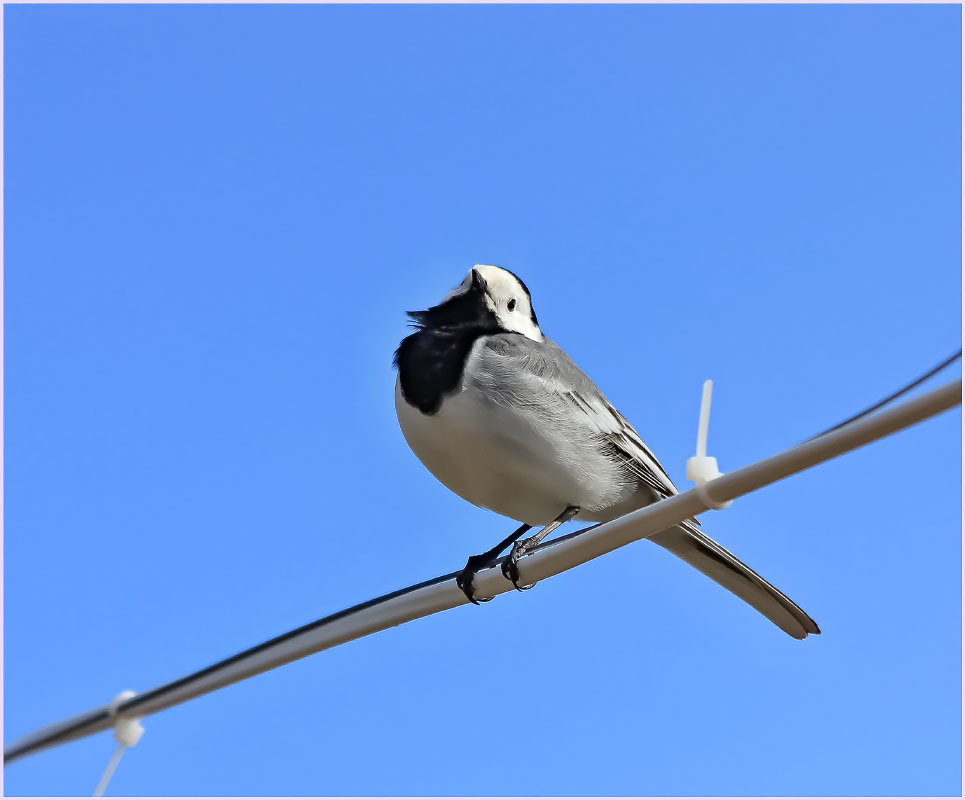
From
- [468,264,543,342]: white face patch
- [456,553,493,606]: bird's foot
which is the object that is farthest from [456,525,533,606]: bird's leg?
[468,264,543,342]: white face patch

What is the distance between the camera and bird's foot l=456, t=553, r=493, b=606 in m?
3.48

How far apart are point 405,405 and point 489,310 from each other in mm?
647

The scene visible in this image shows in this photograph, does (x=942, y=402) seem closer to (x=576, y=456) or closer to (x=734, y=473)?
(x=734, y=473)

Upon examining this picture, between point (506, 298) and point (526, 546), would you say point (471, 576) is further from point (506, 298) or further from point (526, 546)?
point (506, 298)

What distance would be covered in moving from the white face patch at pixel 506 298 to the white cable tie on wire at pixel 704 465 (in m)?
1.78

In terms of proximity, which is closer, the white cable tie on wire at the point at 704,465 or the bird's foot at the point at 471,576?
the white cable tie on wire at the point at 704,465

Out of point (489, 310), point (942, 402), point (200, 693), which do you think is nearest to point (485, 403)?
point (489, 310)

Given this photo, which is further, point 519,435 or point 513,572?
point 519,435

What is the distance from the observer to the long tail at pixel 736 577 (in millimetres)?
4180

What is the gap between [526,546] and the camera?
4094 mm

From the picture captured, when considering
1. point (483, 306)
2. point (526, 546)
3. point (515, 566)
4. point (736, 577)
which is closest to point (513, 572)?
point (515, 566)

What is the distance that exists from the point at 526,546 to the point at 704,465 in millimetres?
1299

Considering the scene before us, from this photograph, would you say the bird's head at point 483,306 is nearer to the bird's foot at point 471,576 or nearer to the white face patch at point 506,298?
the white face patch at point 506,298

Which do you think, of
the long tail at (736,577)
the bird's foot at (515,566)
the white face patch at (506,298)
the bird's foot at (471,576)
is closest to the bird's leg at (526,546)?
the bird's foot at (515,566)
